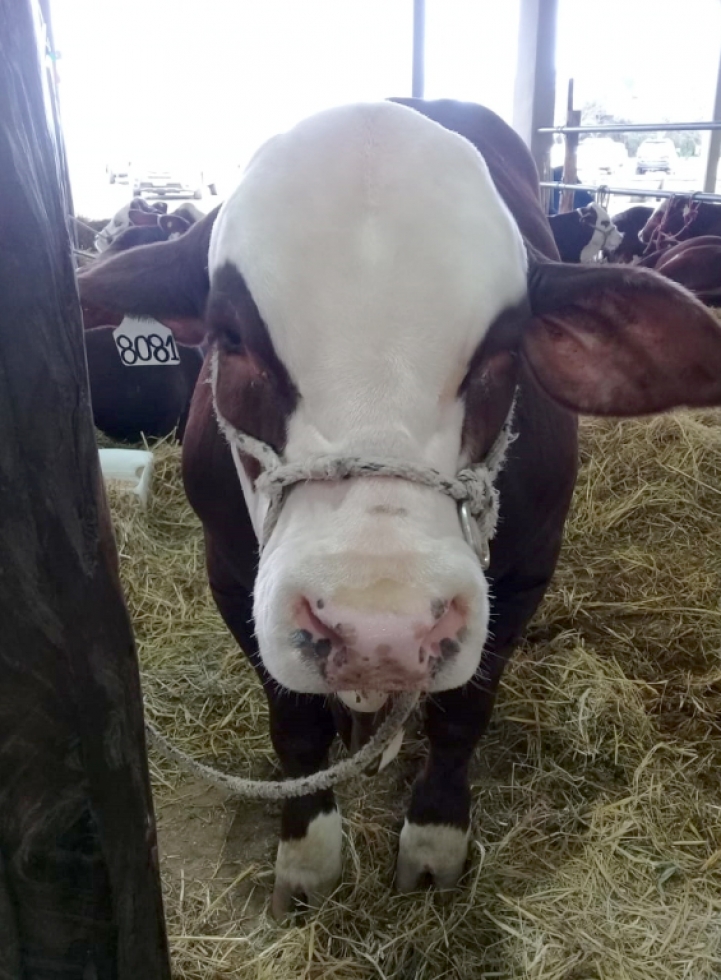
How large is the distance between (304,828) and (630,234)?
5995mm

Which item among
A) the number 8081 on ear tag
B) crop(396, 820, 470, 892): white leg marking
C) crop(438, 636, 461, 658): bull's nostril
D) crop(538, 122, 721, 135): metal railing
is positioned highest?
crop(538, 122, 721, 135): metal railing

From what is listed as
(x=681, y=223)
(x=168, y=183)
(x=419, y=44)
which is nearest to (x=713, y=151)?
(x=419, y=44)

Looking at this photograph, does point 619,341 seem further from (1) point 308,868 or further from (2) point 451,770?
(1) point 308,868

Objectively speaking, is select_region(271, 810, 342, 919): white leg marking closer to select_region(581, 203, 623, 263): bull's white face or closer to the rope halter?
the rope halter

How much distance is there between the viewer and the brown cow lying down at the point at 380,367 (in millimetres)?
959

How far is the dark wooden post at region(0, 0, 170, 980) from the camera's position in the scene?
28.8 inches

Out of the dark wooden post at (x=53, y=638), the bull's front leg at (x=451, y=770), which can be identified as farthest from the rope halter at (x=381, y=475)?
the bull's front leg at (x=451, y=770)

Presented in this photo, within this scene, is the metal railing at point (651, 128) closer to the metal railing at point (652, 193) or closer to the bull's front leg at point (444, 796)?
the metal railing at point (652, 193)

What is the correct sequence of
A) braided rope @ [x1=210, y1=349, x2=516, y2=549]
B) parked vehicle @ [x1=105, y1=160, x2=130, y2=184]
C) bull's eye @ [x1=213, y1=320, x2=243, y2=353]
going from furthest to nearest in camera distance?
parked vehicle @ [x1=105, y1=160, x2=130, y2=184] → bull's eye @ [x1=213, y1=320, x2=243, y2=353] → braided rope @ [x1=210, y1=349, x2=516, y2=549]

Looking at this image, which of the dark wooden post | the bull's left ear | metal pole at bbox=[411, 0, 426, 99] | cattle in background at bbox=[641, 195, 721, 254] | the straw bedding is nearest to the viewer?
the dark wooden post

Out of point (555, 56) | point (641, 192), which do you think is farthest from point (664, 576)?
point (555, 56)

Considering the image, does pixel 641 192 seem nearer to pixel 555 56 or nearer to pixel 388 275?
pixel 555 56

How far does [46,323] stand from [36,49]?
0.23m

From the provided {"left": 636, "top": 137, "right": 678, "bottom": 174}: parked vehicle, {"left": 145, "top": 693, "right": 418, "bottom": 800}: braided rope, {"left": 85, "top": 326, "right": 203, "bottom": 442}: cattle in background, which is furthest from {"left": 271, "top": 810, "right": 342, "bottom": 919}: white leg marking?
{"left": 636, "top": 137, "right": 678, "bottom": 174}: parked vehicle
